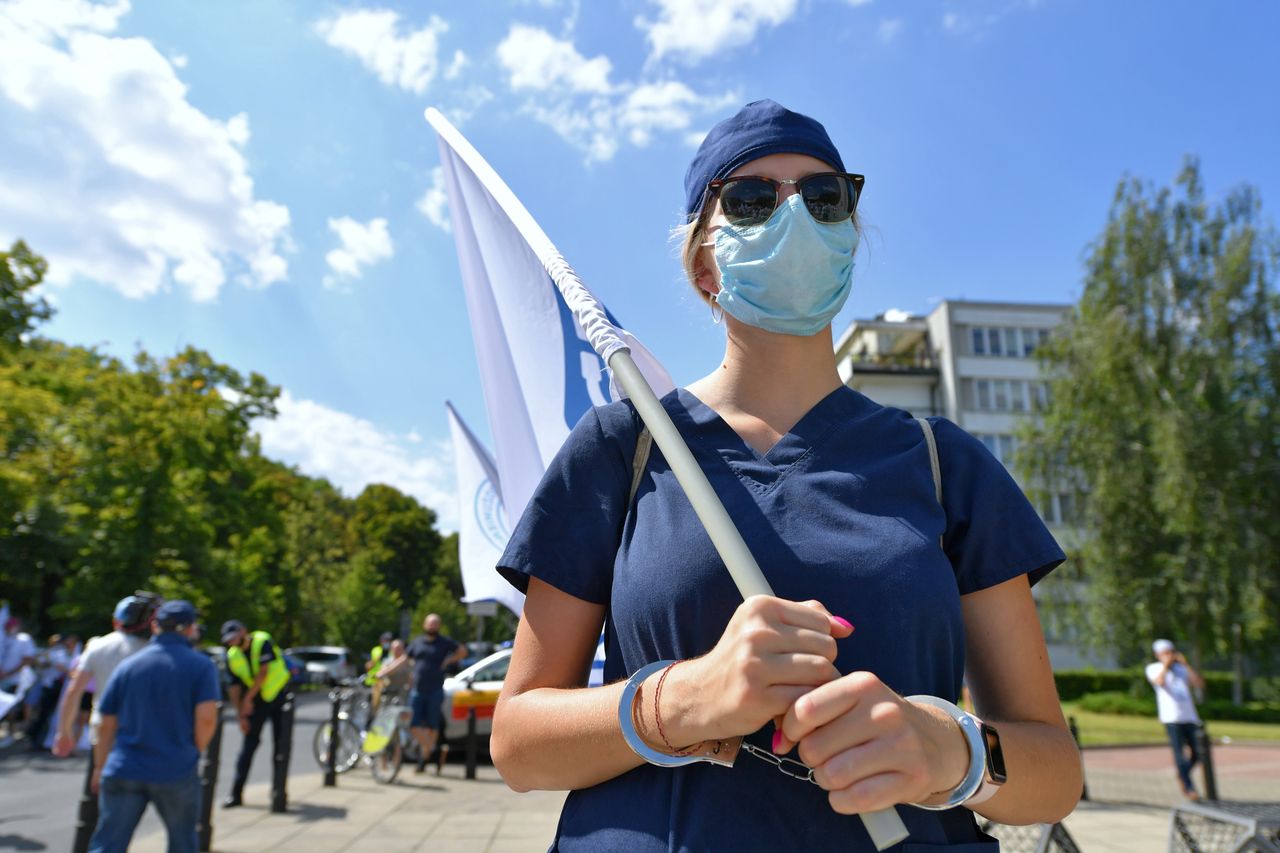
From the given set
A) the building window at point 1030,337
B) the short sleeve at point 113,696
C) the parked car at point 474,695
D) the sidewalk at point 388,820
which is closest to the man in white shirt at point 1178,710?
the sidewalk at point 388,820

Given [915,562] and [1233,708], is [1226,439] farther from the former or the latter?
[915,562]

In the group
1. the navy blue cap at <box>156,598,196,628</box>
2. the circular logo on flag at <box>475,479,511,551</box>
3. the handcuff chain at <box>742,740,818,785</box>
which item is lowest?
the handcuff chain at <box>742,740,818,785</box>

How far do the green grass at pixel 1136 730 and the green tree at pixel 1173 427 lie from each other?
224 cm

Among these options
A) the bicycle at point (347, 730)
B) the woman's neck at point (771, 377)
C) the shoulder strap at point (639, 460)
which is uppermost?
the woman's neck at point (771, 377)

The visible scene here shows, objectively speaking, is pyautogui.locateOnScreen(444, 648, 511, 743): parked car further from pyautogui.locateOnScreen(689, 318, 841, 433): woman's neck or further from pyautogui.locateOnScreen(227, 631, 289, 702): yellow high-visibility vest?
pyautogui.locateOnScreen(689, 318, 841, 433): woman's neck

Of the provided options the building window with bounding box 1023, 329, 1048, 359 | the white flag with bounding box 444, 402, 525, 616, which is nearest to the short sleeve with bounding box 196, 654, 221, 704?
the white flag with bounding box 444, 402, 525, 616

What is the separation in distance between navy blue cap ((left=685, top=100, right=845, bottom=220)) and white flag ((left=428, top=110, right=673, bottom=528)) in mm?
1592

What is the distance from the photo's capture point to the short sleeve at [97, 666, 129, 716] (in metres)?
6.33

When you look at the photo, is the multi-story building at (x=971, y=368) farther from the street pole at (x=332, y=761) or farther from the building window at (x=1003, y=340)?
the street pole at (x=332, y=761)

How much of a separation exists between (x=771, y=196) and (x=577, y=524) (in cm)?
72

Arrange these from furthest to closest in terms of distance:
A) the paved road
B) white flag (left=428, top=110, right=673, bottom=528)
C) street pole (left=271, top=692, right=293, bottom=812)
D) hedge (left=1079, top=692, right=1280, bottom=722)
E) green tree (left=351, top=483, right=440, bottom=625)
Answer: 1. green tree (left=351, top=483, right=440, bottom=625)
2. hedge (left=1079, top=692, right=1280, bottom=722)
3. street pole (left=271, top=692, right=293, bottom=812)
4. the paved road
5. white flag (left=428, top=110, right=673, bottom=528)

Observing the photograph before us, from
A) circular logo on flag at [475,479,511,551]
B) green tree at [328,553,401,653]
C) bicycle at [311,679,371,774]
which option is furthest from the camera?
green tree at [328,553,401,653]

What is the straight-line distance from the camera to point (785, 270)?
1758 millimetres

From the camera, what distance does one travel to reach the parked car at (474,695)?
50.1ft
